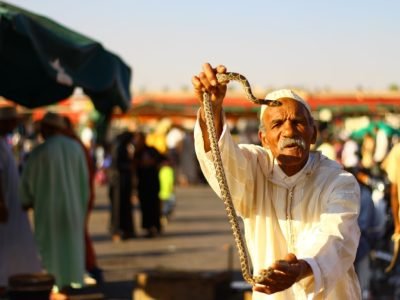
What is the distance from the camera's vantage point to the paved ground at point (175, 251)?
419 inches

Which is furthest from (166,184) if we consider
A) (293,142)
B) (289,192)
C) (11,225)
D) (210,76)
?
(210,76)

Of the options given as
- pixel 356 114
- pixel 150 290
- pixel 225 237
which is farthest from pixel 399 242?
pixel 356 114

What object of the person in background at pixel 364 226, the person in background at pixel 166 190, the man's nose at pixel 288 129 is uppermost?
the man's nose at pixel 288 129

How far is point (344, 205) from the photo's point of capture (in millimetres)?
3871

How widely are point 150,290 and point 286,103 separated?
4.82 m

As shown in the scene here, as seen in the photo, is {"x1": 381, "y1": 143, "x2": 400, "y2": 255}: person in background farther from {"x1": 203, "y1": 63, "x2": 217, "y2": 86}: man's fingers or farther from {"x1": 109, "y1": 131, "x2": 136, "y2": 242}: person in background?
{"x1": 109, "y1": 131, "x2": 136, "y2": 242}: person in background

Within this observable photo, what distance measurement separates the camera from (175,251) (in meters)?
13.9

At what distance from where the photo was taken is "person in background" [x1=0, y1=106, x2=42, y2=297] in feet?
29.5

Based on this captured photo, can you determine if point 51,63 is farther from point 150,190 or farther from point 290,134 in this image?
point 150,190

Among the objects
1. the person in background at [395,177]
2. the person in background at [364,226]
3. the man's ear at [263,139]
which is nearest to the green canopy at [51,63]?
the person in background at [364,226]

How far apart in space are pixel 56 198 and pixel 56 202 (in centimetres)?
4

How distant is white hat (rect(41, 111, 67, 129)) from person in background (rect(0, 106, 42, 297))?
302 millimetres

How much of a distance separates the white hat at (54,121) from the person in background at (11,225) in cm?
30

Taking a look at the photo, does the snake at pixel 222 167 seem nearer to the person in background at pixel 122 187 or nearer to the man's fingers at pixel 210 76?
the man's fingers at pixel 210 76
